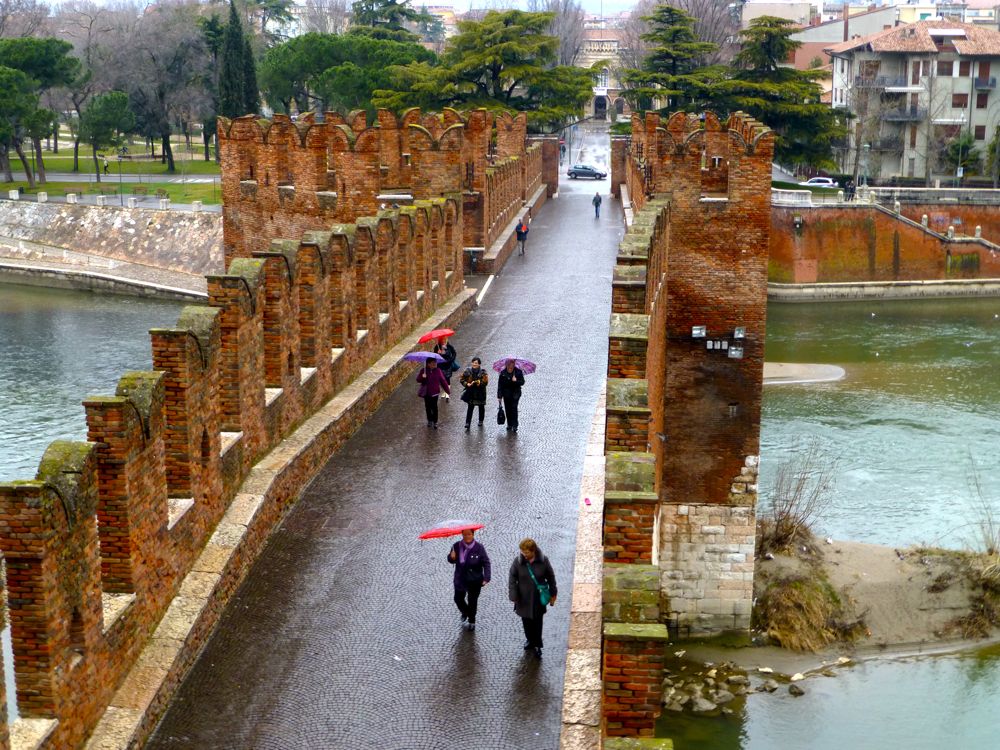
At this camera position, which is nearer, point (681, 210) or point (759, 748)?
point (759, 748)

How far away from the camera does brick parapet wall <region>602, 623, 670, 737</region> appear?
9.26m

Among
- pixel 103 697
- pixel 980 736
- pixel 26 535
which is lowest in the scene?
pixel 980 736

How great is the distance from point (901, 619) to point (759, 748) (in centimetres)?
573

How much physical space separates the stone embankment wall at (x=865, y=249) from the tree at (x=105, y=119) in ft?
105

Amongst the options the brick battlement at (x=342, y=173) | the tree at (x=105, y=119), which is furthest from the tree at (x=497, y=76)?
the brick battlement at (x=342, y=173)

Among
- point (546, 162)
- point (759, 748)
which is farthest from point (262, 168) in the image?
point (546, 162)

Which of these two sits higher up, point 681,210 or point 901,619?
point 681,210

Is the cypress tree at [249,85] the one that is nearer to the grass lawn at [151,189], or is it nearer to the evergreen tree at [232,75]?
the evergreen tree at [232,75]

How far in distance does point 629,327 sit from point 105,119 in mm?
59972

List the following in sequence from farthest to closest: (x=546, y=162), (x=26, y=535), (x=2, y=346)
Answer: (x=546, y=162), (x=2, y=346), (x=26, y=535)

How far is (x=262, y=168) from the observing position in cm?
3369

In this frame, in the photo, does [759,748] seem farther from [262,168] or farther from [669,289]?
[262,168]

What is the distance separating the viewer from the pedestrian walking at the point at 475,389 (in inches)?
678

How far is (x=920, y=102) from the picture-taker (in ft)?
243
